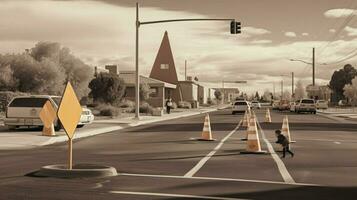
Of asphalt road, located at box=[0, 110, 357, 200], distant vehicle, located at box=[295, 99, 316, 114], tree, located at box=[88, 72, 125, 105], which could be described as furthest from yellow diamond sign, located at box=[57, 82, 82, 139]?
distant vehicle, located at box=[295, 99, 316, 114]

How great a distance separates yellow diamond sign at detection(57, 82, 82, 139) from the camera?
11.8m

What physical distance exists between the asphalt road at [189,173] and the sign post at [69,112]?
103 centimetres

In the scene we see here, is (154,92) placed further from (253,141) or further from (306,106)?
(253,141)

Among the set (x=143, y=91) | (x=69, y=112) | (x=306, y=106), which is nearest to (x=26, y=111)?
(x=69, y=112)

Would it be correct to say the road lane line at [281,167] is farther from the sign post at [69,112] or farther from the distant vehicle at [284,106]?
the distant vehicle at [284,106]

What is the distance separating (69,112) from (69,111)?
21mm

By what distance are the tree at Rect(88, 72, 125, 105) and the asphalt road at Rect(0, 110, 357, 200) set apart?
38.7 meters

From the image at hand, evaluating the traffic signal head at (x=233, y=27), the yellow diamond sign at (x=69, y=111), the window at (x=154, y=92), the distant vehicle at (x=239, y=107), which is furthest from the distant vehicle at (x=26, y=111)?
the window at (x=154, y=92)

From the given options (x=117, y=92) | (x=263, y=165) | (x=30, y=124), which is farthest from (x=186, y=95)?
(x=263, y=165)

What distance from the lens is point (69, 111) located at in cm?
1195

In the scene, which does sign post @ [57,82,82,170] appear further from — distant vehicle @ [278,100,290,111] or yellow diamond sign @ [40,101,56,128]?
distant vehicle @ [278,100,290,111]

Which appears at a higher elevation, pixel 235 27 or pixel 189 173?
pixel 235 27

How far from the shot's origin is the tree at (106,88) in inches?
2341

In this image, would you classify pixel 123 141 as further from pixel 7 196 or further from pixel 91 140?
pixel 7 196
